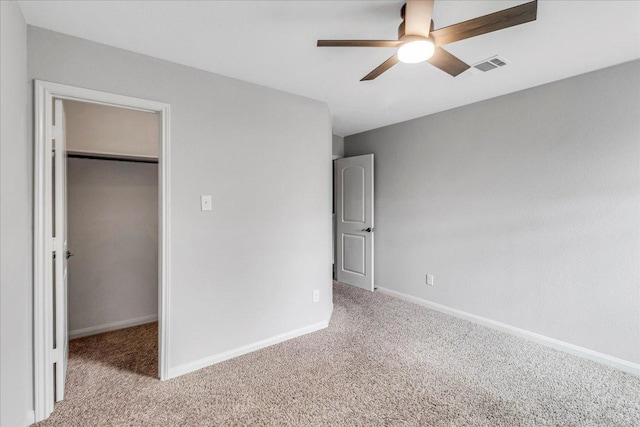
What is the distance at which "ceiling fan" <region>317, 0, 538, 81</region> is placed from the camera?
1.36 m

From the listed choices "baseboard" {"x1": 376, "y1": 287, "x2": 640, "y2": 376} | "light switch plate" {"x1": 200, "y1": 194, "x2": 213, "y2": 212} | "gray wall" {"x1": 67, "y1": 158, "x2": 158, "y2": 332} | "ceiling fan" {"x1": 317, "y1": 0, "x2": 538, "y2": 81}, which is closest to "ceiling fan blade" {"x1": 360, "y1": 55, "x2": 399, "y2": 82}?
"ceiling fan" {"x1": 317, "y1": 0, "x2": 538, "y2": 81}

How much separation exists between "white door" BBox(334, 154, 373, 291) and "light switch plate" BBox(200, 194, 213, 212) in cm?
243

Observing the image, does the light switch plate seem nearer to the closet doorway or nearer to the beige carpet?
the closet doorway

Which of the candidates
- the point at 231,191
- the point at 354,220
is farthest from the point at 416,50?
the point at 354,220

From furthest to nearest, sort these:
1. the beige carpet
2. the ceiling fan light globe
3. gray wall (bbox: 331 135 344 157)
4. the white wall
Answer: gray wall (bbox: 331 135 344 157) < the white wall < the beige carpet < the ceiling fan light globe

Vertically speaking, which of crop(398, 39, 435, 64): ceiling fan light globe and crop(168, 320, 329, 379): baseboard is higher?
crop(398, 39, 435, 64): ceiling fan light globe

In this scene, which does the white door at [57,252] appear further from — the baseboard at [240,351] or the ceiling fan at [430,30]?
the ceiling fan at [430,30]

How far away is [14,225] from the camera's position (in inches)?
59.6

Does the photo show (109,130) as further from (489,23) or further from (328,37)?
(489,23)

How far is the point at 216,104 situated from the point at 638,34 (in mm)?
2923

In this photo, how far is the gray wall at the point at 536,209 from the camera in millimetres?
2361

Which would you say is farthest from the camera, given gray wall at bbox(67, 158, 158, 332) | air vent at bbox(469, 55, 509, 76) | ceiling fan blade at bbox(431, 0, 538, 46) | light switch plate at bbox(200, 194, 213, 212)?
gray wall at bbox(67, 158, 158, 332)

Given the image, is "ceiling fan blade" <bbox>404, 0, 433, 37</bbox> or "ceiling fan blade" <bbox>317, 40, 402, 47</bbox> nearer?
"ceiling fan blade" <bbox>404, 0, 433, 37</bbox>

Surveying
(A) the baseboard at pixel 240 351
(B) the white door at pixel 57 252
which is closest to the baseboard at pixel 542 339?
(A) the baseboard at pixel 240 351
